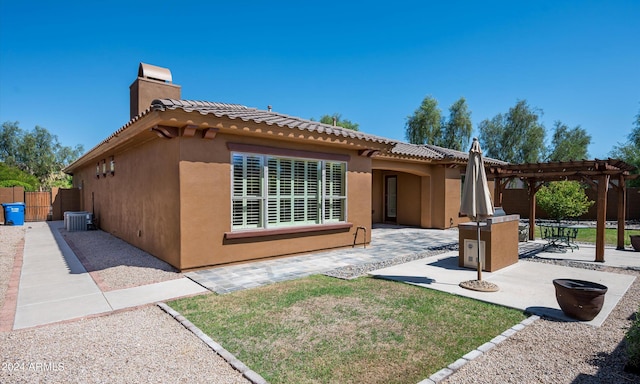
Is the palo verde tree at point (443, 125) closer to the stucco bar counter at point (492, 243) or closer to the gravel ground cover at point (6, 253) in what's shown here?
the stucco bar counter at point (492, 243)

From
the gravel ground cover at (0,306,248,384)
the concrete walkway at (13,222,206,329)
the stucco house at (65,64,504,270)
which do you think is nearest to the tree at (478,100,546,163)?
the stucco house at (65,64,504,270)

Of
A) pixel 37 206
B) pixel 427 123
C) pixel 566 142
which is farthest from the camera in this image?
pixel 566 142

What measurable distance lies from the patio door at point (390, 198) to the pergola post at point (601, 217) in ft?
29.6

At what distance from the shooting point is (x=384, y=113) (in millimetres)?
36531

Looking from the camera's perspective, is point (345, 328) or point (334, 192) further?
point (334, 192)

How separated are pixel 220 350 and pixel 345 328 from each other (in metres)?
1.62

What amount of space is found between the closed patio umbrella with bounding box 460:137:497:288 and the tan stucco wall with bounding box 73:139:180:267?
20.3ft

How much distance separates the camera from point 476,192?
6.43m

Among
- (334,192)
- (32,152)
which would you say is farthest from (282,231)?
(32,152)

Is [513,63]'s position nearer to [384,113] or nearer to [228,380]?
[384,113]

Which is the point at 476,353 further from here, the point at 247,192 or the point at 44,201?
the point at 44,201

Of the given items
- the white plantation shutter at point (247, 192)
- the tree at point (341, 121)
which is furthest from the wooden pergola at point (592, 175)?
the tree at point (341, 121)

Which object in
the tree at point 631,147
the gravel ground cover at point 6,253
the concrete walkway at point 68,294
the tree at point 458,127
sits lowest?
the gravel ground cover at point 6,253

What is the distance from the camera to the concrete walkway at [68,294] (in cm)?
474
